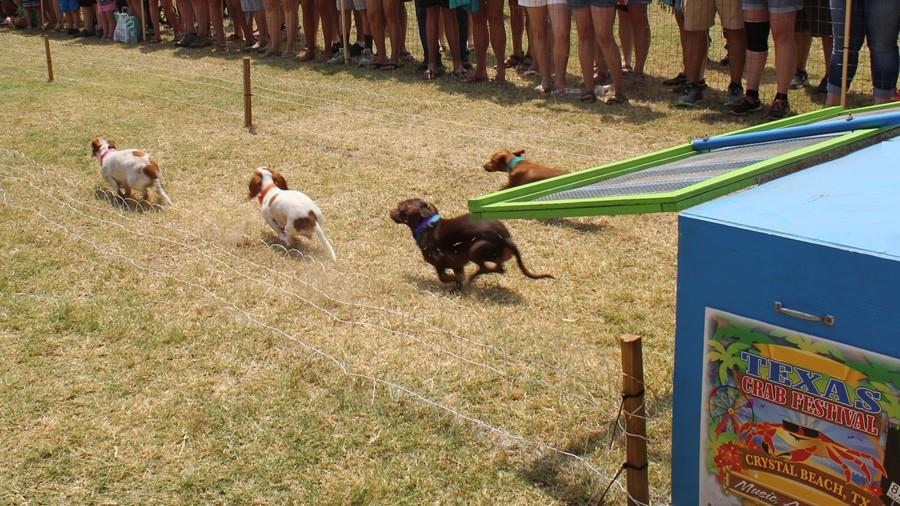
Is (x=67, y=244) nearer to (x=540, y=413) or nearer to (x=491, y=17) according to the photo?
(x=540, y=413)

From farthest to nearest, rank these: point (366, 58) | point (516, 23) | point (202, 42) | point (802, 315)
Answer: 1. point (202, 42)
2. point (366, 58)
3. point (516, 23)
4. point (802, 315)

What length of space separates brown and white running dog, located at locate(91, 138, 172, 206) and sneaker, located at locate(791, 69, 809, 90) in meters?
7.02

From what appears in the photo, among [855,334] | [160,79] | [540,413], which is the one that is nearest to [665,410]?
[540,413]

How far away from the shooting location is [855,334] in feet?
7.79

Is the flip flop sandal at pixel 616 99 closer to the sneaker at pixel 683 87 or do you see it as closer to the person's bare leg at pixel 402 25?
the sneaker at pixel 683 87

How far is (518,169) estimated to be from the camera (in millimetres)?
6809

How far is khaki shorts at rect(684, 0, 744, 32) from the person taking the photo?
9305mm

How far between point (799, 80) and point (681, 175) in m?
7.81

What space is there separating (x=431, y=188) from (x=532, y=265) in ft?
6.24

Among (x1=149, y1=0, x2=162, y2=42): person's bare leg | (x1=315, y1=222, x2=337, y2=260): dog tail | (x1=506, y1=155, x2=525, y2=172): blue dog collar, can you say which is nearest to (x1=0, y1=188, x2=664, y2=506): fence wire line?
(x1=315, y1=222, x2=337, y2=260): dog tail

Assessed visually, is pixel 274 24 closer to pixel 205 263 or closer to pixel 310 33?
pixel 310 33

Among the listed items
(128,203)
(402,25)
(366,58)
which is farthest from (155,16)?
(128,203)

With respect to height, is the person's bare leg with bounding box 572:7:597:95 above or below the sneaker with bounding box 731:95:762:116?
above

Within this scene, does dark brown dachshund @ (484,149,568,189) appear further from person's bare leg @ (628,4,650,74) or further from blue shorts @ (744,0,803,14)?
person's bare leg @ (628,4,650,74)
